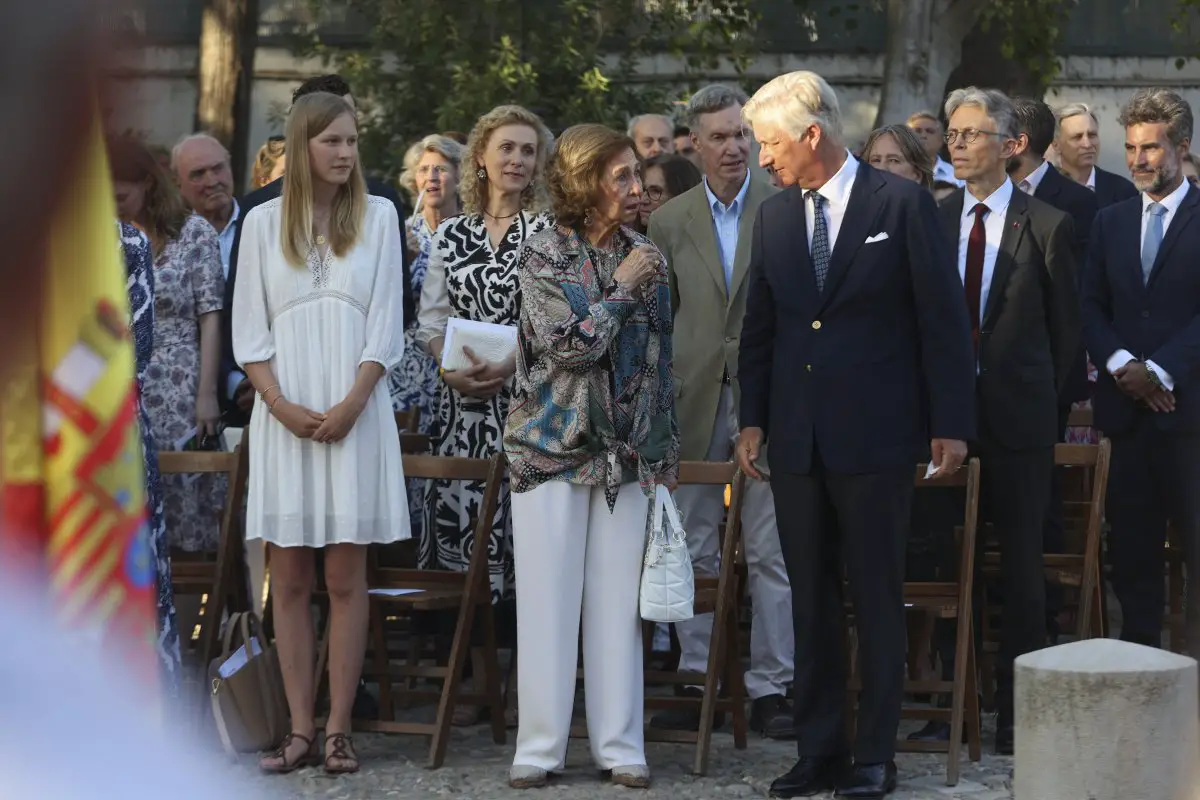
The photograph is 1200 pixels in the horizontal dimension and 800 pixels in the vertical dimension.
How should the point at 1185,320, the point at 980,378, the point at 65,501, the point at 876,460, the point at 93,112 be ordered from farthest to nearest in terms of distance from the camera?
the point at 1185,320 < the point at 980,378 < the point at 876,460 < the point at 65,501 < the point at 93,112

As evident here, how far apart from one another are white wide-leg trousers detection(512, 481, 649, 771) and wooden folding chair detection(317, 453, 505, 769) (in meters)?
0.42

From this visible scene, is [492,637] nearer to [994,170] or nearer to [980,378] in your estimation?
[980,378]

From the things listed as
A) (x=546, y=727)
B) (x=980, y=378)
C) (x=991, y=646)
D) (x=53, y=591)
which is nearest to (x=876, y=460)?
(x=980, y=378)

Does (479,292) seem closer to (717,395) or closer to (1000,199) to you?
(717,395)

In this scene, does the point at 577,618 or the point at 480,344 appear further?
the point at 480,344

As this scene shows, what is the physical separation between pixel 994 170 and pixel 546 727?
8.10 feet

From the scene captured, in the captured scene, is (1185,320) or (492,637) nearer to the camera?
(492,637)

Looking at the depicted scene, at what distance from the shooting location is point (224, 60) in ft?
5.02

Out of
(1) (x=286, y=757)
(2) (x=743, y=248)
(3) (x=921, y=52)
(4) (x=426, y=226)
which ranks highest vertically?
(3) (x=921, y=52)

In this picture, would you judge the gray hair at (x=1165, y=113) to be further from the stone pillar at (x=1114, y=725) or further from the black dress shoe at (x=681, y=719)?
the stone pillar at (x=1114, y=725)

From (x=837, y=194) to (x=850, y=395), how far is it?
2.03 feet

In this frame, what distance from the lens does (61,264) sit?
1460 mm

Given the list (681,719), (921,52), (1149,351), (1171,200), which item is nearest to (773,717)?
(681,719)

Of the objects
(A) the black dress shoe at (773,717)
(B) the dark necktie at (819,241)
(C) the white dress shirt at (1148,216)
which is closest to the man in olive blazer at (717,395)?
(A) the black dress shoe at (773,717)
